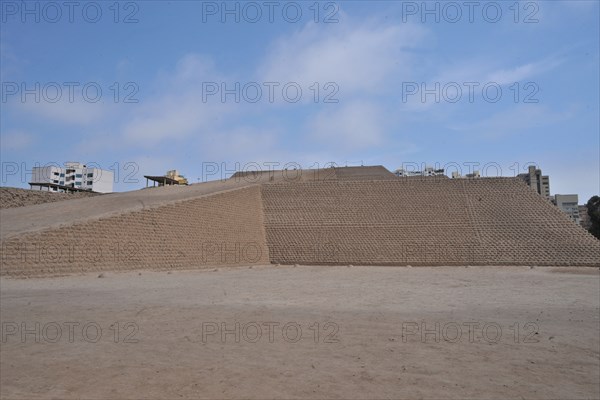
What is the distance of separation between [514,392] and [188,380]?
9.65 feet

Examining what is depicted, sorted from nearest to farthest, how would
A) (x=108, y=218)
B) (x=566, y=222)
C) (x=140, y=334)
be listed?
(x=140, y=334)
(x=108, y=218)
(x=566, y=222)

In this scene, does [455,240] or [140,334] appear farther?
[455,240]

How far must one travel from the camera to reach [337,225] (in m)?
27.2

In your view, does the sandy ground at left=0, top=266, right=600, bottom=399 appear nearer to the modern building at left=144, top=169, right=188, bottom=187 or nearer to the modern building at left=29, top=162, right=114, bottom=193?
the modern building at left=144, top=169, right=188, bottom=187

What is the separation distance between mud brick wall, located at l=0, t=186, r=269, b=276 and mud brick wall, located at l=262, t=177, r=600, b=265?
89.2 inches

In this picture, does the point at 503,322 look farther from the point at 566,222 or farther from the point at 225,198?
the point at 566,222

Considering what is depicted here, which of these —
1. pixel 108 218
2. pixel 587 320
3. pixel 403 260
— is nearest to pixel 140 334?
pixel 587 320

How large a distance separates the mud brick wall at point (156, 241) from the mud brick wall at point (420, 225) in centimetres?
227

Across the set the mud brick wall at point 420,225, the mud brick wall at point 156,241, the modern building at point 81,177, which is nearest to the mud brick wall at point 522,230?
the mud brick wall at point 420,225

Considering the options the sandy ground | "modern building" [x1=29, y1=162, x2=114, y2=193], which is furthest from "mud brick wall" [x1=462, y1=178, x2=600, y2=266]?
"modern building" [x1=29, y1=162, x2=114, y2=193]

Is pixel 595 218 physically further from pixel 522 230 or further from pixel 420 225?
pixel 420 225

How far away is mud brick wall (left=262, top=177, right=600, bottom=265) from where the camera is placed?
2492 centimetres

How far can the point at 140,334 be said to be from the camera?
611cm

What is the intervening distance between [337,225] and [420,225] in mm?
4701
